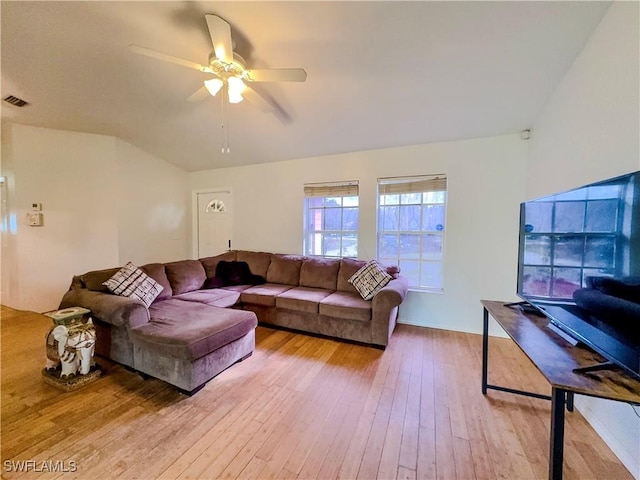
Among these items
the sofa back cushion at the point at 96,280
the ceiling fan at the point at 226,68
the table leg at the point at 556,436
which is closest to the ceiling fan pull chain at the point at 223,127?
the ceiling fan at the point at 226,68

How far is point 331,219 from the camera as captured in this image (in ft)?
13.5

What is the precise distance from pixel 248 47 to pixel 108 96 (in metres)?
2.06

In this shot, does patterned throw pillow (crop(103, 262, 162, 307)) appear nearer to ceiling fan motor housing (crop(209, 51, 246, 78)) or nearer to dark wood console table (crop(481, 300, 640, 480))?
ceiling fan motor housing (crop(209, 51, 246, 78))

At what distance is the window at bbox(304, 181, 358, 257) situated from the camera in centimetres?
393

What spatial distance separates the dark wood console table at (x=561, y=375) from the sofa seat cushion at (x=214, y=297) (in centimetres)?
287

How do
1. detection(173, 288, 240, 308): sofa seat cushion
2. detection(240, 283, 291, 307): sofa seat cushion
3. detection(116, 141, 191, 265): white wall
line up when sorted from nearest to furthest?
1. detection(173, 288, 240, 308): sofa seat cushion
2. detection(240, 283, 291, 307): sofa seat cushion
3. detection(116, 141, 191, 265): white wall

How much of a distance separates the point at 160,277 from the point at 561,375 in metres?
3.59

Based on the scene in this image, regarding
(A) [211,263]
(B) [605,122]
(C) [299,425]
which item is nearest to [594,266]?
(B) [605,122]

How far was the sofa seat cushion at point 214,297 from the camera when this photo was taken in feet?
10.2

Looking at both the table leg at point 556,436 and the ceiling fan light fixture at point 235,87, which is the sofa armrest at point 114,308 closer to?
the ceiling fan light fixture at point 235,87

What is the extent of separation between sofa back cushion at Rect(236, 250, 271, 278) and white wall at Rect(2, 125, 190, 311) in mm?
1934

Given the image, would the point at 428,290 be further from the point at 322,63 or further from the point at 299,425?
the point at 322,63

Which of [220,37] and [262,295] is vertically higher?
[220,37]

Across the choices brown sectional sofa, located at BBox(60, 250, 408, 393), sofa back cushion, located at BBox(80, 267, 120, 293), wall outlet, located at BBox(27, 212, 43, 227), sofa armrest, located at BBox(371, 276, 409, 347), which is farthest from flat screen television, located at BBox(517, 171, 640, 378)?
wall outlet, located at BBox(27, 212, 43, 227)
